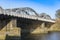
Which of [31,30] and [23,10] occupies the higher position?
[23,10]

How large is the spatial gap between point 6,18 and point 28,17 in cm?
1537

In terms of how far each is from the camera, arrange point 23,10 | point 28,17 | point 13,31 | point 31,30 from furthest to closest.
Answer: point 23,10
point 31,30
point 28,17
point 13,31

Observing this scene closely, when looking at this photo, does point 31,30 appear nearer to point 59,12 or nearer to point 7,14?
point 7,14

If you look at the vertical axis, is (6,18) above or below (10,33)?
above

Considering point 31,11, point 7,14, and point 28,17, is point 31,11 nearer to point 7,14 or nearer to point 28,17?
point 28,17

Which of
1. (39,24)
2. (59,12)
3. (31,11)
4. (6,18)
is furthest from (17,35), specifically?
(59,12)

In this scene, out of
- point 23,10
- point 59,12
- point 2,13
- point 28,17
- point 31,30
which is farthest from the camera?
point 59,12

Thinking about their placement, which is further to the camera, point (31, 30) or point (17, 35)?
point (31, 30)

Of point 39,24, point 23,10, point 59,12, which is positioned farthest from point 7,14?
point 59,12

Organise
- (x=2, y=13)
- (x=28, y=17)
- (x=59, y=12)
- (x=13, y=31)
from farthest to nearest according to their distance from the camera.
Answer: (x=59, y=12) → (x=28, y=17) → (x=13, y=31) → (x=2, y=13)

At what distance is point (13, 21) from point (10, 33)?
5533 millimetres

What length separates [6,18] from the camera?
215 feet

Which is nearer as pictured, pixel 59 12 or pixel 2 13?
pixel 2 13

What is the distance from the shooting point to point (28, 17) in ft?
260
